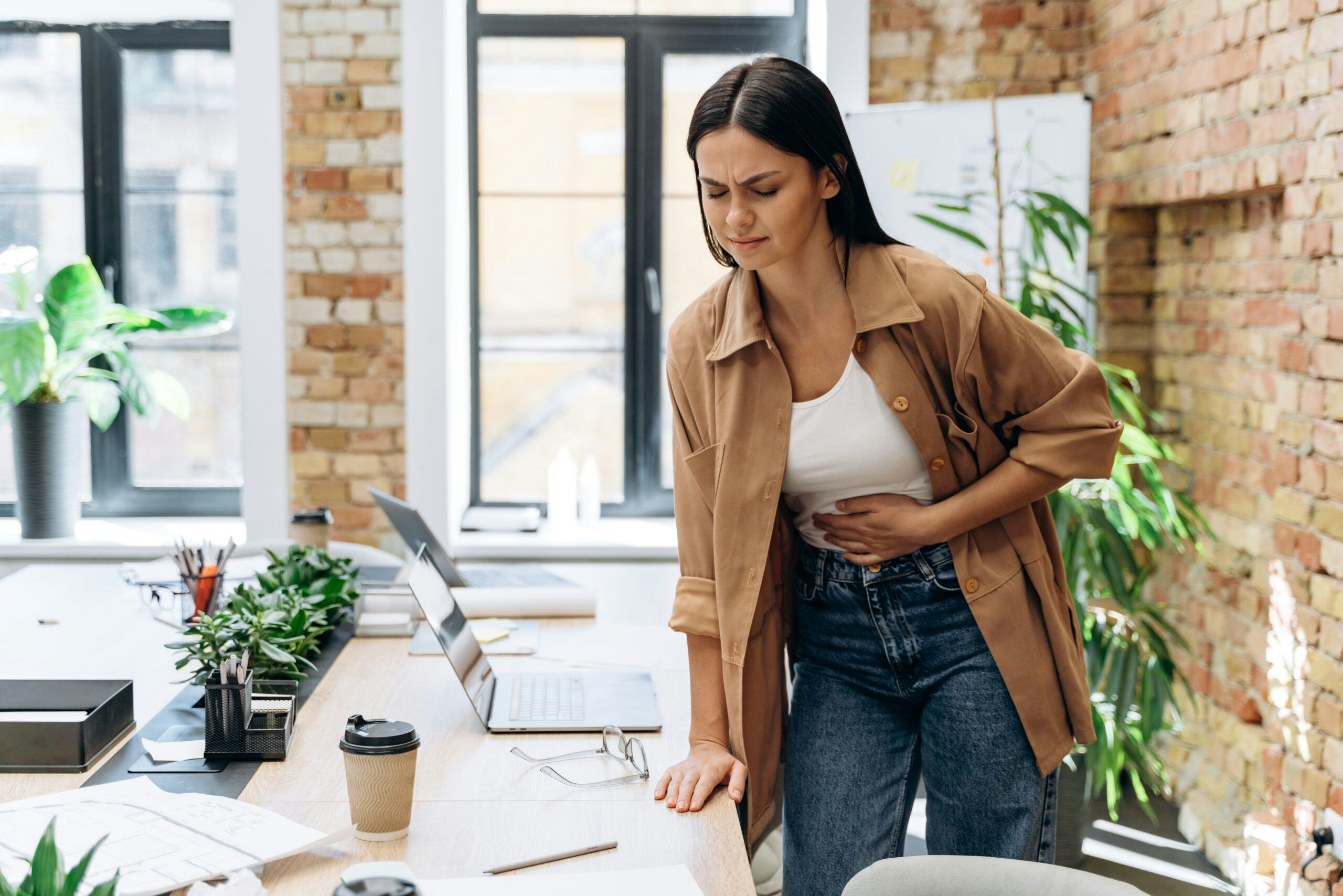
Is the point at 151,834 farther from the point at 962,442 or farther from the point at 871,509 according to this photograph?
the point at 962,442

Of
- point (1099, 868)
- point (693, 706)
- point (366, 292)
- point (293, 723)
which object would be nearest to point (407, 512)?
point (293, 723)

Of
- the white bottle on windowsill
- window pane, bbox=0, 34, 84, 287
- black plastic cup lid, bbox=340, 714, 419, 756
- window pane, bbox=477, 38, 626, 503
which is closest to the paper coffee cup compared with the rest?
black plastic cup lid, bbox=340, 714, 419, 756

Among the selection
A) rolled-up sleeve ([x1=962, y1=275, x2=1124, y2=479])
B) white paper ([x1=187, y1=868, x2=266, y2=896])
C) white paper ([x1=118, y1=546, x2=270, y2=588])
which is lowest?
white paper ([x1=118, y1=546, x2=270, y2=588])

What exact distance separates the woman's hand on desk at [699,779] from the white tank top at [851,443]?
0.33m

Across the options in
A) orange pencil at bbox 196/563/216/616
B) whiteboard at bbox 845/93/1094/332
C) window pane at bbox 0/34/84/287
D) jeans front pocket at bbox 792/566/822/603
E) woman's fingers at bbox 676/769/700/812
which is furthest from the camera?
window pane at bbox 0/34/84/287

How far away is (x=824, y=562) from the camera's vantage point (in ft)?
5.18

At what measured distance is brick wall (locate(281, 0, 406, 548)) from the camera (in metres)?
3.54

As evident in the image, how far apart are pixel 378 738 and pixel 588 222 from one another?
2.88 m

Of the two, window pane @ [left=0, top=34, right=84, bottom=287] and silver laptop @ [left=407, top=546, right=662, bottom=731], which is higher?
window pane @ [left=0, top=34, right=84, bottom=287]

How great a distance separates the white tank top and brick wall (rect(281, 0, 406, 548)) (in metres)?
2.39

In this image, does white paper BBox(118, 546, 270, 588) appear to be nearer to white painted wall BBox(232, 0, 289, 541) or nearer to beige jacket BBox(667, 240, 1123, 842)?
white painted wall BBox(232, 0, 289, 541)

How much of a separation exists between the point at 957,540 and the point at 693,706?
427 millimetres

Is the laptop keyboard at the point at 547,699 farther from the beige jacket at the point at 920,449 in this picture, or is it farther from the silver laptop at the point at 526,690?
the beige jacket at the point at 920,449

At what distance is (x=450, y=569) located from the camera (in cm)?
229
